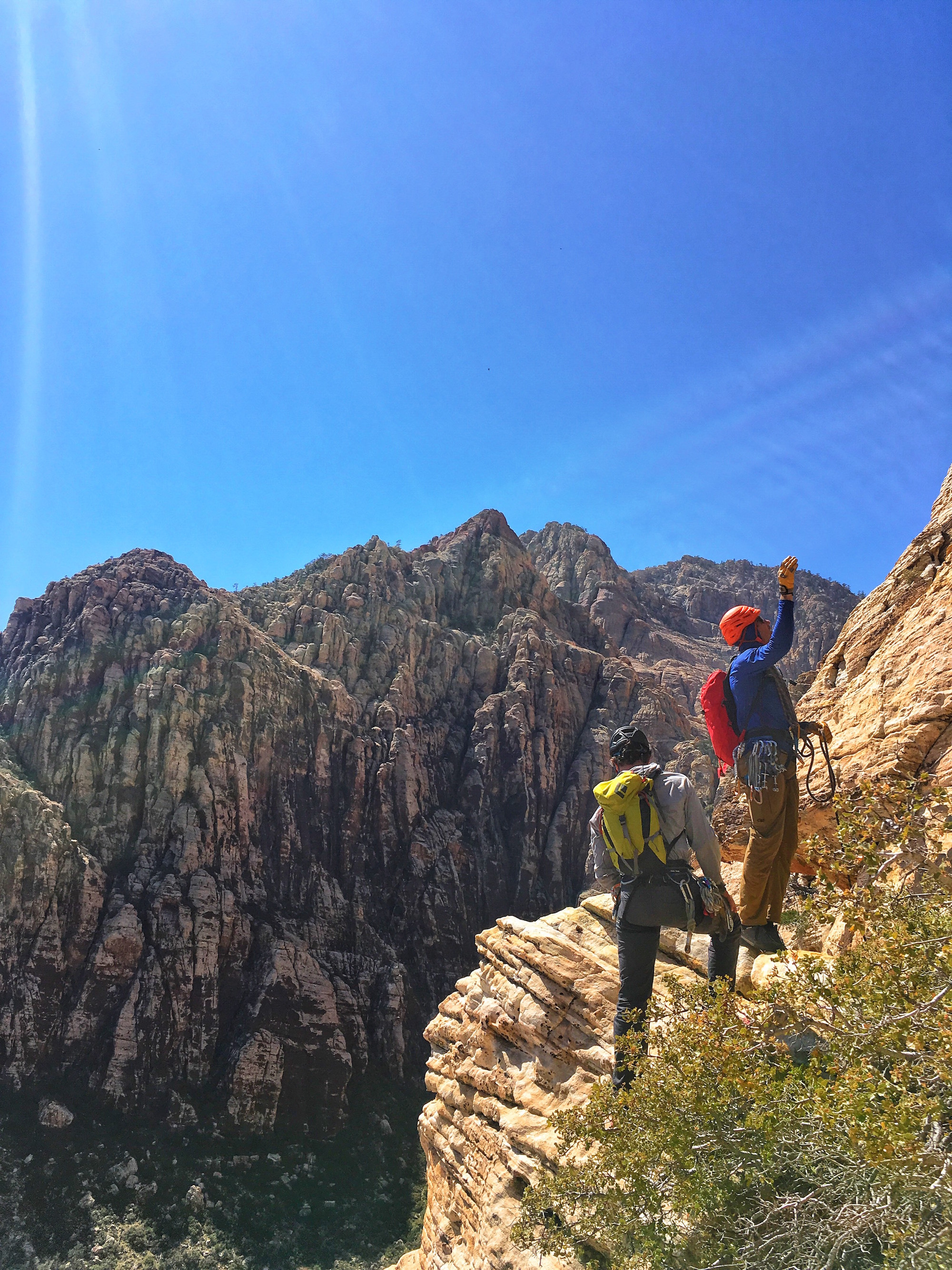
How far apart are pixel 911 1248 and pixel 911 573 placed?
9.51 meters

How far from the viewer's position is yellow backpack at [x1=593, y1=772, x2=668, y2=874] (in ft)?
19.8

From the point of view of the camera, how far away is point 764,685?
296 inches

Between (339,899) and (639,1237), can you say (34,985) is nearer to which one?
(339,899)

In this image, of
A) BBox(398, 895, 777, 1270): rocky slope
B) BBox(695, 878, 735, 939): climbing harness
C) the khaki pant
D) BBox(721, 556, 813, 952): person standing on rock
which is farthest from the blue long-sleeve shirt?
BBox(398, 895, 777, 1270): rocky slope

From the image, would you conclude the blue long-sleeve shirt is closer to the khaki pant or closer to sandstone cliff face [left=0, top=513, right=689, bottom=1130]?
the khaki pant

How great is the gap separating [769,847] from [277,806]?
215 feet

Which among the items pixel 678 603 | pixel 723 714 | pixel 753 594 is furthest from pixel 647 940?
pixel 753 594

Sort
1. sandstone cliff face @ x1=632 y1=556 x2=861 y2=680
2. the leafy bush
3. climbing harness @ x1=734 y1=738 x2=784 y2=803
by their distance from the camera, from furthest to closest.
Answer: sandstone cliff face @ x1=632 y1=556 x2=861 y2=680, climbing harness @ x1=734 y1=738 x2=784 y2=803, the leafy bush

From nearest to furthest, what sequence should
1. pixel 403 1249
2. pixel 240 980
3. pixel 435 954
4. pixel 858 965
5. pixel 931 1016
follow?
pixel 931 1016 → pixel 858 965 → pixel 403 1249 → pixel 240 980 → pixel 435 954

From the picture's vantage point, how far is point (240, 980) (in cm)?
5753

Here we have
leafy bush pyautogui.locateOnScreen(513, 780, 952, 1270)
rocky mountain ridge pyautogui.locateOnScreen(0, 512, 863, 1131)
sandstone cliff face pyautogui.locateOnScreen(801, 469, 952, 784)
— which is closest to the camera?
leafy bush pyautogui.locateOnScreen(513, 780, 952, 1270)

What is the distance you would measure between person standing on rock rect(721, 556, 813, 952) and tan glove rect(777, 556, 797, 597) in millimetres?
10

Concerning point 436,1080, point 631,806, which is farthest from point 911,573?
point 436,1080

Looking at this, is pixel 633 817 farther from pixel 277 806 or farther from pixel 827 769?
pixel 277 806
